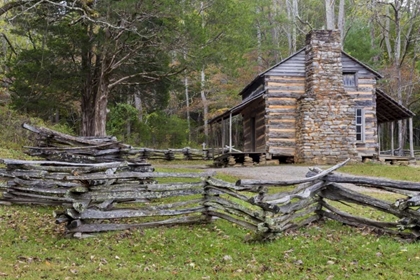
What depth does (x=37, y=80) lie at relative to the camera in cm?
1991

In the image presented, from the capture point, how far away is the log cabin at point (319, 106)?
2077 cm

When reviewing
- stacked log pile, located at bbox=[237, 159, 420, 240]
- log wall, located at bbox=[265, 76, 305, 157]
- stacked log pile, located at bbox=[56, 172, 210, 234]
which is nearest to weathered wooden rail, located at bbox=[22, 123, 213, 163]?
stacked log pile, located at bbox=[56, 172, 210, 234]

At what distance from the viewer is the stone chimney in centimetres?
2070

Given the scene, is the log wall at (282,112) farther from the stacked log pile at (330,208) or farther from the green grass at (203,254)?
the green grass at (203,254)

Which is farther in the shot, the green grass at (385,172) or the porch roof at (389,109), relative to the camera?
the porch roof at (389,109)

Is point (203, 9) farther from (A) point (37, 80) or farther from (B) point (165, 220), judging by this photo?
(B) point (165, 220)

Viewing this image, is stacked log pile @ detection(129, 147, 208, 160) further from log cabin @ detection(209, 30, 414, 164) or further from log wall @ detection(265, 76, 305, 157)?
log wall @ detection(265, 76, 305, 157)

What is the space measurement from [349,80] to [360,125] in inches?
95.2

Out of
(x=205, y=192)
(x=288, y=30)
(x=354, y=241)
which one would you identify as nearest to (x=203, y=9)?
(x=205, y=192)

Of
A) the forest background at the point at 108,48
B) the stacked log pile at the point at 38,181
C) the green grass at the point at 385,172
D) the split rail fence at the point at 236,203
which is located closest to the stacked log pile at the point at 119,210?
the split rail fence at the point at 236,203

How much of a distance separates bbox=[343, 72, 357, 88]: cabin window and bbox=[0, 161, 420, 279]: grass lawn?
1525cm

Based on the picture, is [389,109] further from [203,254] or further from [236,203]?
[203,254]

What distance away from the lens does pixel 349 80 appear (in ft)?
72.5

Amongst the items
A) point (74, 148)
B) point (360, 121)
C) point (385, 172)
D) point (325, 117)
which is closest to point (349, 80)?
point (360, 121)
